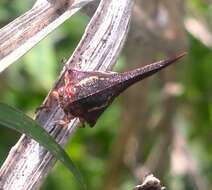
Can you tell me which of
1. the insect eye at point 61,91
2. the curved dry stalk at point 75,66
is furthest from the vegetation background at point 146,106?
the insect eye at point 61,91

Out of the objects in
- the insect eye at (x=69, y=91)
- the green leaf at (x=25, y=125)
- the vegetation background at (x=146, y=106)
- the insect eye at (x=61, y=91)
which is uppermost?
the vegetation background at (x=146, y=106)

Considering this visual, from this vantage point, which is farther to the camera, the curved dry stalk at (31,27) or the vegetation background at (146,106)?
the vegetation background at (146,106)

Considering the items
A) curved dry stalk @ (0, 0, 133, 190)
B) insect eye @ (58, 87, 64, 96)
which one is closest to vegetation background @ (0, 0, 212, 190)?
curved dry stalk @ (0, 0, 133, 190)

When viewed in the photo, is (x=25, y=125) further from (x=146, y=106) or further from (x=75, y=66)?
(x=146, y=106)

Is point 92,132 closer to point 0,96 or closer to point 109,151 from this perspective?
point 109,151

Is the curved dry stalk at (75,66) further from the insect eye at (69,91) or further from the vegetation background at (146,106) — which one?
the vegetation background at (146,106)

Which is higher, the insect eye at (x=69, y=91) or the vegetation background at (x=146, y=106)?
the vegetation background at (x=146, y=106)

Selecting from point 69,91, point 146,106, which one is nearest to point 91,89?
point 69,91
